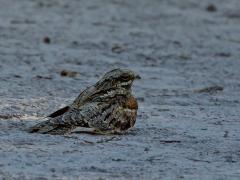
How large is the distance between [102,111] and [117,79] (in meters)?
0.34

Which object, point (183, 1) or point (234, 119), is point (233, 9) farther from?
point (234, 119)

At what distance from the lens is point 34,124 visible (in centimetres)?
640

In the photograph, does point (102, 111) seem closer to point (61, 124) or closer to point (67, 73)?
point (61, 124)

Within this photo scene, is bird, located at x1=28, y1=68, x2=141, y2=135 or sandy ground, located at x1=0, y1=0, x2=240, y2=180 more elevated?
bird, located at x1=28, y1=68, x2=141, y2=135

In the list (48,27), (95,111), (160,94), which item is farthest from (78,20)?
(95,111)

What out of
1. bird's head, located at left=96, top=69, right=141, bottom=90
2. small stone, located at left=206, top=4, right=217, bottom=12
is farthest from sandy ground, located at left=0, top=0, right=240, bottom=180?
bird's head, located at left=96, top=69, right=141, bottom=90

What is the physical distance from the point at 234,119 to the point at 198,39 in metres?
5.01

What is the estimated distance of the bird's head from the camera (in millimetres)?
6348

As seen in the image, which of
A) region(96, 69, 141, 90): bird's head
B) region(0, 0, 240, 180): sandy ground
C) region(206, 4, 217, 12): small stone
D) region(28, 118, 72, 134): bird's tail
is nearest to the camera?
region(0, 0, 240, 180): sandy ground

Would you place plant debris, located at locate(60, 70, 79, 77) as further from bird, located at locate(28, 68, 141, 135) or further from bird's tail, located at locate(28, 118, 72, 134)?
bird's tail, located at locate(28, 118, 72, 134)

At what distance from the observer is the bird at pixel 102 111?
6.02 m

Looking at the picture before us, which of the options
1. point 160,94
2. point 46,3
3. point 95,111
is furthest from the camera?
point 46,3

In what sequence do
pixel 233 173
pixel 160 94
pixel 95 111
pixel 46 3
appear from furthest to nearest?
pixel 46 3 → pixel 160 94 → pixel 95 111 → pixel 233 173

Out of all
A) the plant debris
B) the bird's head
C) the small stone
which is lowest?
the plant debris
